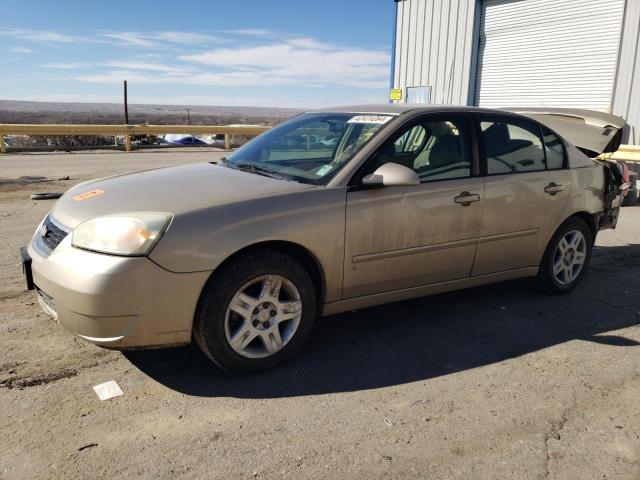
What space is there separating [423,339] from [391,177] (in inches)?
48.9

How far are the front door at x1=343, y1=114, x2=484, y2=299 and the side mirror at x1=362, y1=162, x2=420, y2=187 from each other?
0.28 ft

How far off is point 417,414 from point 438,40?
14269 millimetres

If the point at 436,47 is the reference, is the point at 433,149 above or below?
below

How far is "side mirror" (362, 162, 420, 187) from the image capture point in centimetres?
360

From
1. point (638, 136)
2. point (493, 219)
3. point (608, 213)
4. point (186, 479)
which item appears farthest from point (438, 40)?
point (186, 479)

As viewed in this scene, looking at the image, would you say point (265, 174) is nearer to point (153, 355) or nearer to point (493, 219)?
point (153, 355)

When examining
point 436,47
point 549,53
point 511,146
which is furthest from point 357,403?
point 436,47

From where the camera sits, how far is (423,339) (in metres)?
4.07

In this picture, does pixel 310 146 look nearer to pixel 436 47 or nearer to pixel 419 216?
pixel 419 216

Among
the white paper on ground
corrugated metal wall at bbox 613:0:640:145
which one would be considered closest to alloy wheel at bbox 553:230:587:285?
the white paper on ground

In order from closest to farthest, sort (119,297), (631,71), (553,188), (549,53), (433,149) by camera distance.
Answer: (119,297)
(433,149)
(553,188)
(631,71)
(549,53)

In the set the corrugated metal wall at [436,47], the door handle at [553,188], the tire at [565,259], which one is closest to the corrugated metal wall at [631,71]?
the corrugated metal wall at [436,47]

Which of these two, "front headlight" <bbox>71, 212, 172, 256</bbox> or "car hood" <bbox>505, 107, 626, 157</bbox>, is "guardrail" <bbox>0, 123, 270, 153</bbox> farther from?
"front headlight" <bbox>71, 212, 172, 256</bbox>

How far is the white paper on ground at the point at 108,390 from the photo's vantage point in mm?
3157
